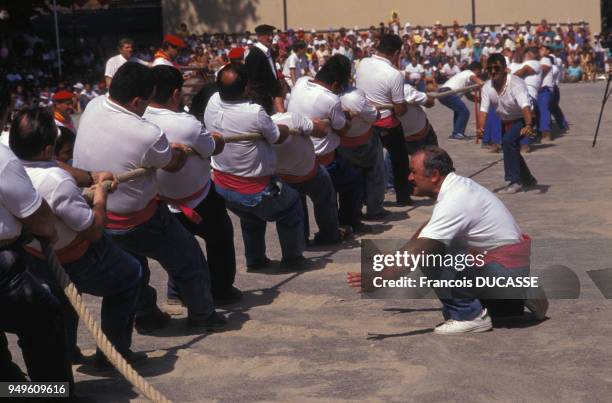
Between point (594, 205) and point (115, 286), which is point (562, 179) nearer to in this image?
point (594, 205)

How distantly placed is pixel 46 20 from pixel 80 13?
2.16 m

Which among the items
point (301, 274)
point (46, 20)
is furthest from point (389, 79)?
point (46, 20)

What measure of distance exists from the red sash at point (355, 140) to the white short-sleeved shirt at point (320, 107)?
0.52 meters

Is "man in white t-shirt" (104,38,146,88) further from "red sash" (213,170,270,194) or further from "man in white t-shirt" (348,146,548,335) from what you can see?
"man in white t-shirt" (348,146,548,335)

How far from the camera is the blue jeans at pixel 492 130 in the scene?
58.4 ft

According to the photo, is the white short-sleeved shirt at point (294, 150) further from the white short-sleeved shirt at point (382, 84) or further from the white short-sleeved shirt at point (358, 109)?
the white short-sleeved shirt at point (382, 84)

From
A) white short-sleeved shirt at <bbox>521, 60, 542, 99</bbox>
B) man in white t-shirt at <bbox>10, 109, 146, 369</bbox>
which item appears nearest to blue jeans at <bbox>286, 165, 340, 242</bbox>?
man in white t-shirt at <bbox>10, 109, 146, 369</bbox>

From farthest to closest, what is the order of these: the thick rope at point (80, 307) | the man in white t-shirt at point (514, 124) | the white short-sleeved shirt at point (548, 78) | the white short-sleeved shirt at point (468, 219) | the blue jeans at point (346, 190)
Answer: the white short-sleeved shirt at point (548, 78) < the man in white t-shirt at point (514, 124) < the blue jeans at point (346, 190) < the white short-sleeved shirt at point (468, 219) < the thick rope at point (80, 307)

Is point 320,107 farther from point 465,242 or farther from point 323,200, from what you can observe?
point 465,242

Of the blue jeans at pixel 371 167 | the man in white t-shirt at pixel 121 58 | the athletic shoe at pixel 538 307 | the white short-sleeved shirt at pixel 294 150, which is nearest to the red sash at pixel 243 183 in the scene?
the white short-sleeved shirt at pixel 294 150

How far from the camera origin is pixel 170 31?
42.3 metres

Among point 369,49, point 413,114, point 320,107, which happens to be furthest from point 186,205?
point 369,49

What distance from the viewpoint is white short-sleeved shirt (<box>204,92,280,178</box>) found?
359 inches

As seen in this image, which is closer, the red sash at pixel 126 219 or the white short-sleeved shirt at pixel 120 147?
the white short-sleeved shirt at pixel 120 147
